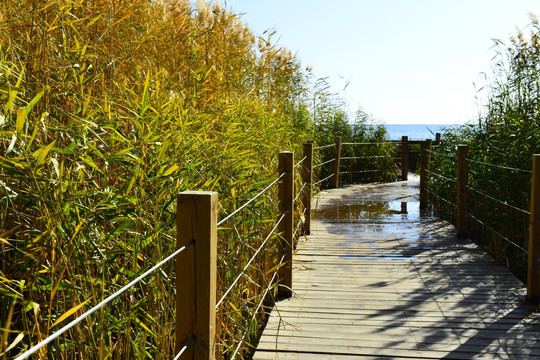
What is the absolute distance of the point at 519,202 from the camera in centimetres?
436

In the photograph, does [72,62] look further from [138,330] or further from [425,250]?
[425,250]

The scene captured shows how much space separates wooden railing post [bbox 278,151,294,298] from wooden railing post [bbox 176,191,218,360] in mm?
2018

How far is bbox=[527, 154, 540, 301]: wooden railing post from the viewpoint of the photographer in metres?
3.41

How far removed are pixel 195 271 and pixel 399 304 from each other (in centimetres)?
222

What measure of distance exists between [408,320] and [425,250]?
184cm

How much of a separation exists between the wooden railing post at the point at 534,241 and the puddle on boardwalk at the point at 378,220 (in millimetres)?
1284

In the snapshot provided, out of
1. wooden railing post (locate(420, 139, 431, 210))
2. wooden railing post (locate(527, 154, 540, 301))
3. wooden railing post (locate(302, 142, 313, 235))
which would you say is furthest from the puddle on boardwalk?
wooden railing post (locate(527, 154, 540, 301))

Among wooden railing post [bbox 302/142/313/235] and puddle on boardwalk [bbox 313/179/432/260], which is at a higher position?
wooden railing post [bbox 302/142/313/235]

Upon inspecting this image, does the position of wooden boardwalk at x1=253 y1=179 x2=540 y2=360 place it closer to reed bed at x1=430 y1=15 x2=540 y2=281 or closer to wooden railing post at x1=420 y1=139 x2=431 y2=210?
reed bed at x1=430 y1=15 x2=540 y2=281

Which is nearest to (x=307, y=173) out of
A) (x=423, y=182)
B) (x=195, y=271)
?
(x=423, y=182)

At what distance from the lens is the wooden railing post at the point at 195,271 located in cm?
163

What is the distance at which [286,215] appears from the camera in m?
3.76

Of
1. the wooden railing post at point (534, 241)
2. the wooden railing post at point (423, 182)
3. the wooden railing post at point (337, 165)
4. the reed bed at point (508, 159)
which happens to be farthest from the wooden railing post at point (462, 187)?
the wooden railing post at point (337, 165)

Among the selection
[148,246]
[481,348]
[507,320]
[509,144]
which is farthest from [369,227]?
[148,246]
